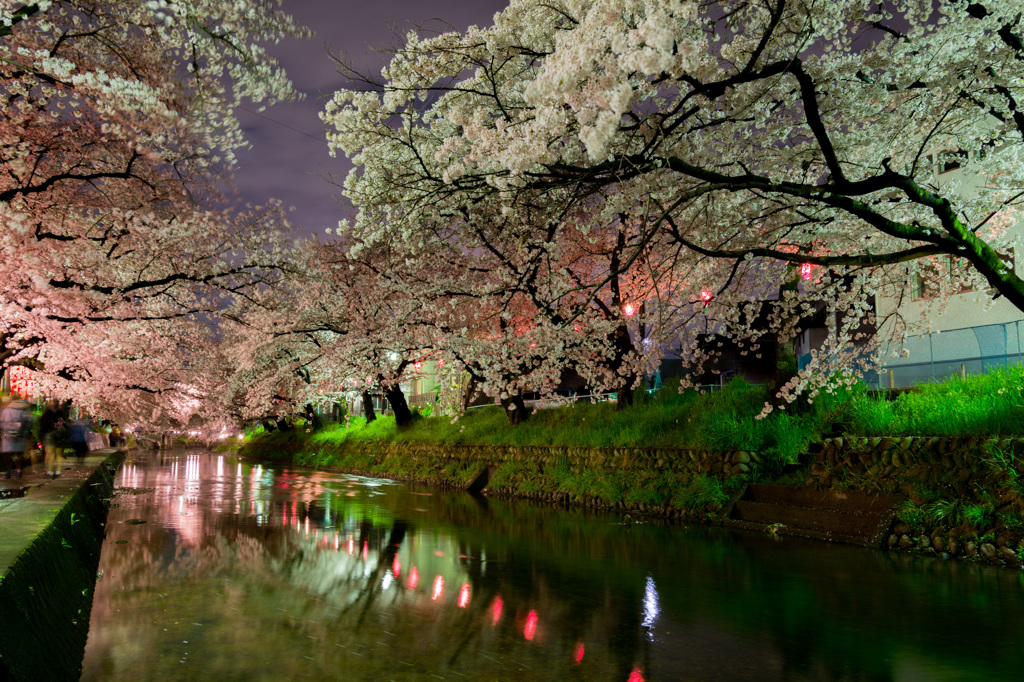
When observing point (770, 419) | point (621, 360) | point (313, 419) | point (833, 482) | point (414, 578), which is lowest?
point (414, 578)

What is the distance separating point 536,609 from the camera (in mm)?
6164

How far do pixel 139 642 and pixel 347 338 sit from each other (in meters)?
17.4

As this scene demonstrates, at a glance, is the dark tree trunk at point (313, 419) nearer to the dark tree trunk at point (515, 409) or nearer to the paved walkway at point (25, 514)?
the dark tree trunk at point (515, 409)

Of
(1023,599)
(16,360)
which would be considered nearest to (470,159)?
(1023,599)

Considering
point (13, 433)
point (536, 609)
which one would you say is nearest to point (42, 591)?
point (536, 609)

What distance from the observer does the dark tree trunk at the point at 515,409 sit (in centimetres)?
2189

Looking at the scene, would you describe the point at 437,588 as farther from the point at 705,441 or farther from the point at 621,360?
the point at 621,360

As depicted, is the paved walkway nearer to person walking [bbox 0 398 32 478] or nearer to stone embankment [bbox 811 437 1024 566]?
person walking [bbox 0 398 32 478]

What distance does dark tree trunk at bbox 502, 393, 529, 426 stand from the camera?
21.9 metres

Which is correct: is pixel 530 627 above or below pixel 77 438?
below

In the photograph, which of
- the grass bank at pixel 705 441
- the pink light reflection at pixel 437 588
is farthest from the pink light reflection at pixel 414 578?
the grass bank at pixel 705 441

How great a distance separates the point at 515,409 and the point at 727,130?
13379 mm

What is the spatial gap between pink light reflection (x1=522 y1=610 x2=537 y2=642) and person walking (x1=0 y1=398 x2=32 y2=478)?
48.0 feet

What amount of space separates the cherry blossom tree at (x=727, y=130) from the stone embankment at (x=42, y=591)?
547cm
